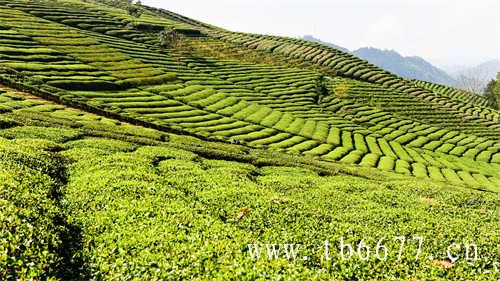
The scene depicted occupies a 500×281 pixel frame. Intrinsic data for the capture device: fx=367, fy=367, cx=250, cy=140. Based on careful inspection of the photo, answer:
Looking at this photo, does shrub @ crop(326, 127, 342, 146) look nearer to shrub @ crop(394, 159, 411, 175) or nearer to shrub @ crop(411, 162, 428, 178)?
shrub @ crop(394, 159, 411, 175)

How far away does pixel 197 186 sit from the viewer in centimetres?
3303

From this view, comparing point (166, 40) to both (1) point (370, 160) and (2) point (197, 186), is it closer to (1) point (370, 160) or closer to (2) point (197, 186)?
(1) point (370, 160)

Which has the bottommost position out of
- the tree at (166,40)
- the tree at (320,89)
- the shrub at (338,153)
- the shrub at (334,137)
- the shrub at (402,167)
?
the shrub at (338,153)

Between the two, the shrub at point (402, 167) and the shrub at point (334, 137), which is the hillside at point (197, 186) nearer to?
the shrub at point (402, 167)

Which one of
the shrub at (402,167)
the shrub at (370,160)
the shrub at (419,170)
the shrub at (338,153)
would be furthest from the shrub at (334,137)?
the shrub at (419,170)

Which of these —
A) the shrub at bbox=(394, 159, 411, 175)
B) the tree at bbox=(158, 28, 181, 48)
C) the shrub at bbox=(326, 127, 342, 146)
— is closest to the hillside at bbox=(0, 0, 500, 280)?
the shrub at bbox=(394, 159, 411, 175)

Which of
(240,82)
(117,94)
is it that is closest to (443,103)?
(240,82)

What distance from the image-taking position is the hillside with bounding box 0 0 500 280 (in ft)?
58.6

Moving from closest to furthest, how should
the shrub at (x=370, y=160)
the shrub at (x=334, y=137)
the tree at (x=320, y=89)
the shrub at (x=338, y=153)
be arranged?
the shrub at (x=370, y=160) → the shrub at (x=338, y=153) → the shrub at (x=334, y=137) → the tree at (x=320, y=89)

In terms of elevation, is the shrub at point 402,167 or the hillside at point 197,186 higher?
the hillside at point 197,186

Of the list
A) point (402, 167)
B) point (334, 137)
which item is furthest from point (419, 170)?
point (334, 137)

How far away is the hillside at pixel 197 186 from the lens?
1786 centimetres

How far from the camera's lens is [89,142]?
47562 mm

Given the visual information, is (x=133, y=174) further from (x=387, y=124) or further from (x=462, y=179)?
(x=387, y=124)
